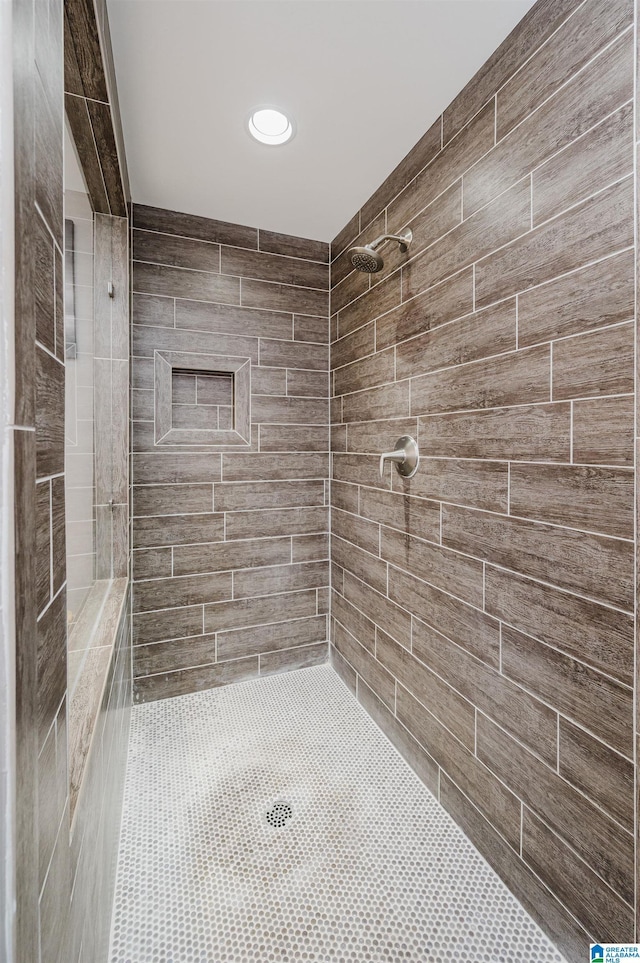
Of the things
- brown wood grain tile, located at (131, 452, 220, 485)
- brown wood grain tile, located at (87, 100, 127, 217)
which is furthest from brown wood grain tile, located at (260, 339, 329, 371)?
brown wood grain tile, located at (87, 100, 127, 217)

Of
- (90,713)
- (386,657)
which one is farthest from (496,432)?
(90,713)

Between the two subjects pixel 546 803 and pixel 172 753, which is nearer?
pixel 546 803

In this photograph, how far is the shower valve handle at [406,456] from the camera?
1.61 metres

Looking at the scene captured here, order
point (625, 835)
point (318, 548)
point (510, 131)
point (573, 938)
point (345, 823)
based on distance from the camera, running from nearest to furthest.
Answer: point (625, 835) < point (573, 938) < point (510, 131) < point (345, 823) < point (318, 548)

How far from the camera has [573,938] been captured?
3.29ft

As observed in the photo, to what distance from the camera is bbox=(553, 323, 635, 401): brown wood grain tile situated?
0.88 metres

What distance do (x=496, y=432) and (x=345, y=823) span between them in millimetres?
1382

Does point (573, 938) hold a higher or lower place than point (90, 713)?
lower

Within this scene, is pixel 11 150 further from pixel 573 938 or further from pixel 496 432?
pixel 573 938

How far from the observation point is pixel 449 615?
1.44 metres

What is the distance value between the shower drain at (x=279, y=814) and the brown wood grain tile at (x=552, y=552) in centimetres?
109

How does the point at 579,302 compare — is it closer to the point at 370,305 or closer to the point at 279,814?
the point at 370,305

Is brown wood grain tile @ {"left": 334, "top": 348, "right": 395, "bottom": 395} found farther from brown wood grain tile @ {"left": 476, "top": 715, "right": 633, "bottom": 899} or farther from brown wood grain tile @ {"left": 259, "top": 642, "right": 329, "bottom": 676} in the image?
brown wood grain tile @ {"left": 259, "top": 642, "right": 329, "bottom": 676}

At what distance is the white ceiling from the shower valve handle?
113 cm
